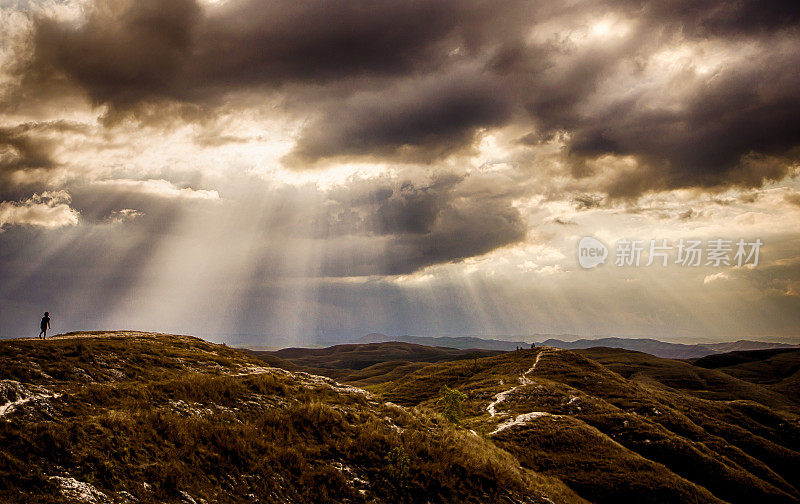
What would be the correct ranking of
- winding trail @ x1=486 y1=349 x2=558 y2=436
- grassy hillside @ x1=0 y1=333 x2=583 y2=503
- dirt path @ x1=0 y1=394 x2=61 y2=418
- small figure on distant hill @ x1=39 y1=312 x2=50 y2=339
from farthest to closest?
winding trail @ x1=486 y1=349 x2=558 y2=436
small figure on distant hill @ x1=39 y1=312 x2=50 y2=339
dirt path @ x1=0 y1=394 x2=61 y2=418
grassy hillside @ x1=0 y1=333 x2=583 y2=503

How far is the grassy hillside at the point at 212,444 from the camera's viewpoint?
19156 mm

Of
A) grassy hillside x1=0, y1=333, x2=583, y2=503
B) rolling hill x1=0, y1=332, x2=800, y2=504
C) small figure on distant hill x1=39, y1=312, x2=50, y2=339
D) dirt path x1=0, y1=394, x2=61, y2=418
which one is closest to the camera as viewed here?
grassy hillside x1=0, y1=333, x2=583, y2=503

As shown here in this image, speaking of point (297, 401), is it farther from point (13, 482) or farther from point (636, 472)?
point (636, 472)

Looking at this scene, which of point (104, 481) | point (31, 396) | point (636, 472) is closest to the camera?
point (104, 481)

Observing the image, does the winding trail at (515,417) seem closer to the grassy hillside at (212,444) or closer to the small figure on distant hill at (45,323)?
the grassy hillside at (212,444)

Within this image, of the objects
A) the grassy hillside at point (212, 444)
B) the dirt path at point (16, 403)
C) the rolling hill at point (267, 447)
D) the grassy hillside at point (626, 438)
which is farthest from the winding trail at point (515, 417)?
the dirt path at point (16, 403)

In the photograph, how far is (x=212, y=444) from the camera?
949 inches

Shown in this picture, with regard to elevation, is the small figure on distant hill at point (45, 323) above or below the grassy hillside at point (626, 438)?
above

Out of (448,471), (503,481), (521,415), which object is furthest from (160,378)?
(521,415)

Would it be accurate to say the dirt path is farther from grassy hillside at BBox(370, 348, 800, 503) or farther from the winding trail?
the winding trail

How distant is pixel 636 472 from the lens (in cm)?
5075

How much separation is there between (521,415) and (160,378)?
55350 mm

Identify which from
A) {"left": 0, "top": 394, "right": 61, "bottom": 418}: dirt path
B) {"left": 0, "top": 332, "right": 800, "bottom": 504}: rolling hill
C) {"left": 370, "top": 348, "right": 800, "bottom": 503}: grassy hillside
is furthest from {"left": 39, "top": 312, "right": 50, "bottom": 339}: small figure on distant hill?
{"left": 370, "top": 348, "right": 800, "bottom": 503}: grassy hillside

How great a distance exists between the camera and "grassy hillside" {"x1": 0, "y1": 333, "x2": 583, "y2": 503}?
19.2 metres
